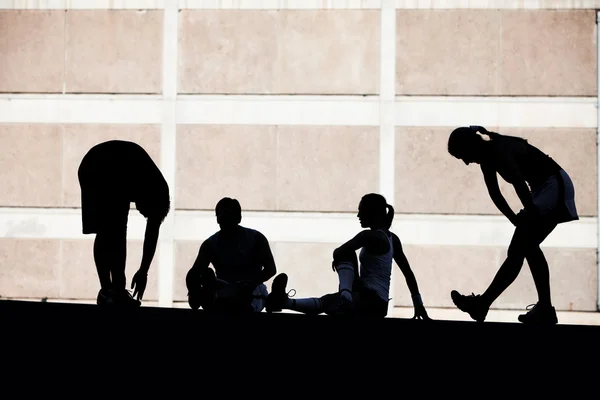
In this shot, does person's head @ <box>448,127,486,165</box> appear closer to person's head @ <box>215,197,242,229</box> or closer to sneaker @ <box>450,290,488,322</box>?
sneaker @ <box>450,290,488,322</box>

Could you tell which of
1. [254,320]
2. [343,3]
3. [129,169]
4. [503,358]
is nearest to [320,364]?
[503,358]

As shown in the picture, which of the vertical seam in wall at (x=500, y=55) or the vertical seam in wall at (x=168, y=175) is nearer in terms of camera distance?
the vertical seam in wall at (x=500, y=55)

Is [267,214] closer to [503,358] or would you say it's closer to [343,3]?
[343,3]

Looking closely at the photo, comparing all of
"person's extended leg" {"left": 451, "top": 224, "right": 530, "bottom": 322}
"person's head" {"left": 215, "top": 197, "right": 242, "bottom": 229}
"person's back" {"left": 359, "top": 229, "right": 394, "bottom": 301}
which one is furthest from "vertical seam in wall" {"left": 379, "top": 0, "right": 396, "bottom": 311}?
"person's extended leg" {"left": 451, "top": 224, "right": 530, "bottom": 322}

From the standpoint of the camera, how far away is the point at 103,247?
6477 millimetres

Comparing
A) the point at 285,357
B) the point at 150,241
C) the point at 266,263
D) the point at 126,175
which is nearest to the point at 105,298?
the point at 150,241

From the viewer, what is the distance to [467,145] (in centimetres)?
591

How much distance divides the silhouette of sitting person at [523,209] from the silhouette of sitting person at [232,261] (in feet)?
5.17

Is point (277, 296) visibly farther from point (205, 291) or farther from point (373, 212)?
point (373, 212)

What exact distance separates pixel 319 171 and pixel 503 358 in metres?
8.63

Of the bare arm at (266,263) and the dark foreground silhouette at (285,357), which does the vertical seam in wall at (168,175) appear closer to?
the bare arm at (266,263)

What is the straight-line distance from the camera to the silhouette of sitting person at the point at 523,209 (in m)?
5.89

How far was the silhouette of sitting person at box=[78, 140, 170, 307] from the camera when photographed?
21.0 feet

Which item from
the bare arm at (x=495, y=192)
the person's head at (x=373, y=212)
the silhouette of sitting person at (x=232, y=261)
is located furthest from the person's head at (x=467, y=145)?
the silhouette of sitting person at (x=232, y=261)
